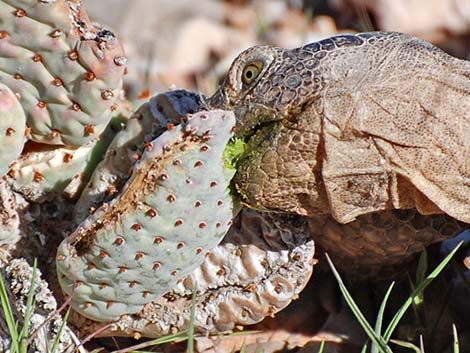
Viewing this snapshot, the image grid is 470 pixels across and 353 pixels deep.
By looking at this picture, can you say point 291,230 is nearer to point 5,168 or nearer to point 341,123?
point 341,123

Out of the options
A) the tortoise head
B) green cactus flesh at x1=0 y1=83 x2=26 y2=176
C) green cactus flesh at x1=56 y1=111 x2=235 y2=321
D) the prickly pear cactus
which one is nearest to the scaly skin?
the tortoise head

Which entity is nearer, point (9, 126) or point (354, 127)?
point (354, 127)

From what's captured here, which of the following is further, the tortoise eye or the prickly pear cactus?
the prickly pear cactus

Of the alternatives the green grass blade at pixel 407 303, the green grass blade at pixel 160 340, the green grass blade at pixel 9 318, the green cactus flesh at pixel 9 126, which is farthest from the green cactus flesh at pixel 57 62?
the green grass blade at pixel 407 303

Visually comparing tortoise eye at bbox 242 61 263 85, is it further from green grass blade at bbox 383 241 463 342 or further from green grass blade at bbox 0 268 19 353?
green grass blade at bbox 0 268 19 353

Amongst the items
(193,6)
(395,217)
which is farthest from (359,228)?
(193,6)

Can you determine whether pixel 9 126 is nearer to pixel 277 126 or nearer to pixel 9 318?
pixel 9 318

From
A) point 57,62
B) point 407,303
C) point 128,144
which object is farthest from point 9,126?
point 407,303
